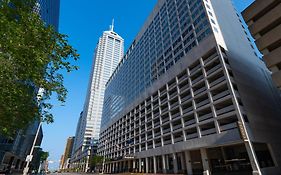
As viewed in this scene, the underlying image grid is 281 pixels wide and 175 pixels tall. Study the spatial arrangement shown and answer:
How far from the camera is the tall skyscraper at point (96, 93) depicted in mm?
150875

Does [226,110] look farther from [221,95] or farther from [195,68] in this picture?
[195,68]

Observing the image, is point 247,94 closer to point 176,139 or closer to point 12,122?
point 176,139

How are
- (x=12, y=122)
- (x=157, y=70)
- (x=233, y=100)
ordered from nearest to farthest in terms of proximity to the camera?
(x=12, y=122) → (x=233, y=100) → (x=157, y=70)

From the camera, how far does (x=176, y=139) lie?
148ft

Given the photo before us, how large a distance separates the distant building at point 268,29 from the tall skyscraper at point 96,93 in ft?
426

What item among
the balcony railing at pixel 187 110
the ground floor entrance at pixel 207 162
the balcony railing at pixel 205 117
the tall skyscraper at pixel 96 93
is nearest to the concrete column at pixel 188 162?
the ground floor entrance at pixel 207 162

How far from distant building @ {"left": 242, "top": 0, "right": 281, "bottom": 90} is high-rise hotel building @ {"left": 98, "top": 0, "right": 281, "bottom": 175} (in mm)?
8041

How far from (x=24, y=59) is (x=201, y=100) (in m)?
37.8

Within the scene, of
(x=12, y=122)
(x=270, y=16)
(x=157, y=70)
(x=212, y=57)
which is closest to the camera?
(x=12, y=122)

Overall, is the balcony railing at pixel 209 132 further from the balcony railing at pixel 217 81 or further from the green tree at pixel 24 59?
the green tree at pixel 24 59

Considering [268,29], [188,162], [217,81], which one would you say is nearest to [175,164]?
[188,162]

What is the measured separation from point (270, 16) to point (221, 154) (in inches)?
1133

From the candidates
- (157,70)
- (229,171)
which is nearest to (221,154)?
(229,171)

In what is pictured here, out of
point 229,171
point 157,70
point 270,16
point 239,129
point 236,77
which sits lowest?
point 229,171
